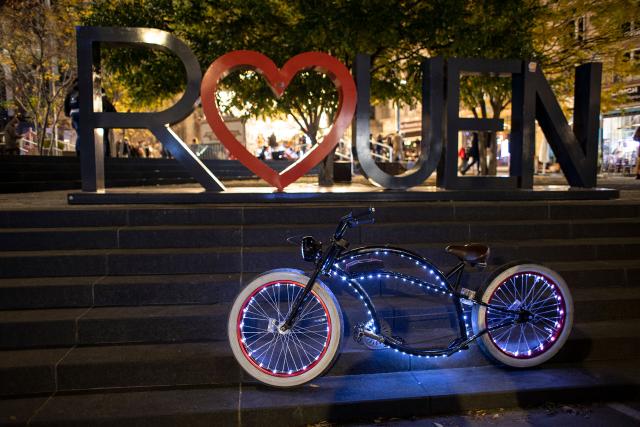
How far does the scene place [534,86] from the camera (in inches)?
298

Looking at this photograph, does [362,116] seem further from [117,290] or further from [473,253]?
[117,290]

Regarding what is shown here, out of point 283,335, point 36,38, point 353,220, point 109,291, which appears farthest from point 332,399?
point 36,38

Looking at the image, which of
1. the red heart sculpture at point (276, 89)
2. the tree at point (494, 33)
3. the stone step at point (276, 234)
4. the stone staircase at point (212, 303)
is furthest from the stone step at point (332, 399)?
the tree at point (494, 33)

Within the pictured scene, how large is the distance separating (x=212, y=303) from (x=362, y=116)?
3.97 m

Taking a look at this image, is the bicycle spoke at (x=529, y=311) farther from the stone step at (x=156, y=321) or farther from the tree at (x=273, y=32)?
the tree at (x=273, y=32)

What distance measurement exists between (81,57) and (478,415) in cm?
687

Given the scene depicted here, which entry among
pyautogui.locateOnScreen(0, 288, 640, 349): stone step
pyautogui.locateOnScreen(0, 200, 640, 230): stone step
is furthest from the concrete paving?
pyautogui.locateOnScreen(0, 200, 640, 230): stone step

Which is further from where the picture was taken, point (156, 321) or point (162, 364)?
point (156, 321)

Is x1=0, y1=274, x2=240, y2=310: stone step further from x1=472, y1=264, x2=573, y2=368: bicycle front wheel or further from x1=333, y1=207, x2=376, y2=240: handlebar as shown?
x1=472, y1=264, x2=573, y2=368: bicycle front wheel

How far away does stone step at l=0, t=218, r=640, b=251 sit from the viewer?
210 inches

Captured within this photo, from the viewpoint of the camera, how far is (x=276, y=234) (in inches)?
221

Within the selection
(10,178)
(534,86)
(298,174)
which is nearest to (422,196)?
(298,174)

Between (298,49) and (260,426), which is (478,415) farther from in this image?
(298,49)

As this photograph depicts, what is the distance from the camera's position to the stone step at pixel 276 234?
5.33 meters
